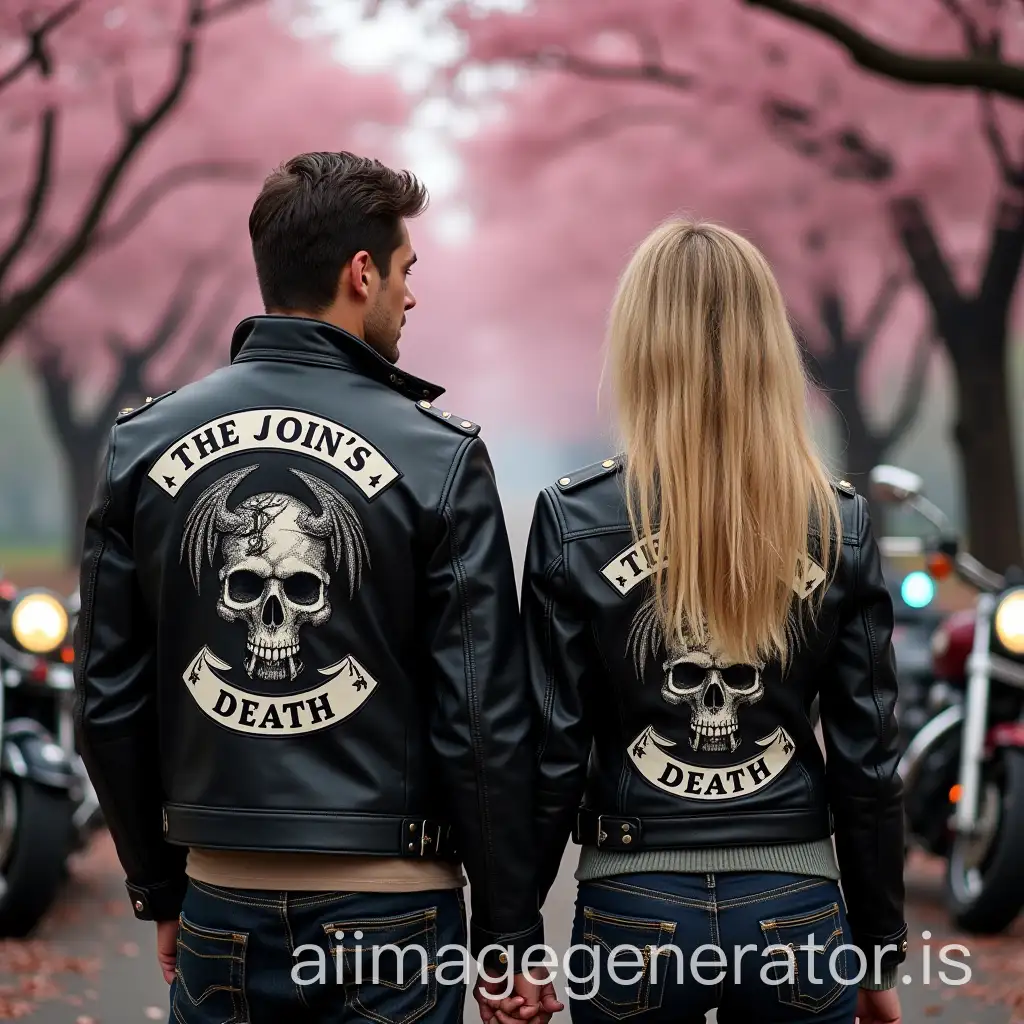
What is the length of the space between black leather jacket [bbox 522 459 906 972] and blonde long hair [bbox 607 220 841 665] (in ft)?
0.16

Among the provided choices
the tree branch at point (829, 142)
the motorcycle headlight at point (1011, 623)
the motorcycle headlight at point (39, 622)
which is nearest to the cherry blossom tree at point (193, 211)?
the tree branch at point (829, 142)

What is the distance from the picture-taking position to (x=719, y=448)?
279 centimetres

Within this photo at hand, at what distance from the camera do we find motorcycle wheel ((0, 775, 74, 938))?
5926mm

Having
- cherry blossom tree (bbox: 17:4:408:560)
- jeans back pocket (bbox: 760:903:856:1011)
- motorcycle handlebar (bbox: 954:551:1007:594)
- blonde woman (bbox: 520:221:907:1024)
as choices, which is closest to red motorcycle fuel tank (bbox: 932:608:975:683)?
motorcycle handlebar (bbox: 954:551:1007:594)

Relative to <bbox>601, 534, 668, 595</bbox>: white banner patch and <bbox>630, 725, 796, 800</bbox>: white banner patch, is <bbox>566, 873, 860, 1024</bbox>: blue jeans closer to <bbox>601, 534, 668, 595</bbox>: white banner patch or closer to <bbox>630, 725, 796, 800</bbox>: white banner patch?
<bbox>630, 725, 796, 800</bbox>: white banner patch

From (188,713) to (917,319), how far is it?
30.4 meters

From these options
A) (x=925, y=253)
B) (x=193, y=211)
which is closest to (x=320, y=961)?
(x=925, y=253)

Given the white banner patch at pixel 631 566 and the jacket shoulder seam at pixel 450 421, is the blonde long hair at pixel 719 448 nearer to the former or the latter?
the white banner patch at pixel 631 566

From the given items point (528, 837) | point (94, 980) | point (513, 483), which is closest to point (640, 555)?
point (528, 837)

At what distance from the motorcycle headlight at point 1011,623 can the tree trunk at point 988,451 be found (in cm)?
803

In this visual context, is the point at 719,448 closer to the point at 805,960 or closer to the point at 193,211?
the point at 805,960

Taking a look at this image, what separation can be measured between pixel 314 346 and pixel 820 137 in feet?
44.6

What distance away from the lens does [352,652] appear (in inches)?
105

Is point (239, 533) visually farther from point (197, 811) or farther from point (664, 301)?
point (664, 301)
